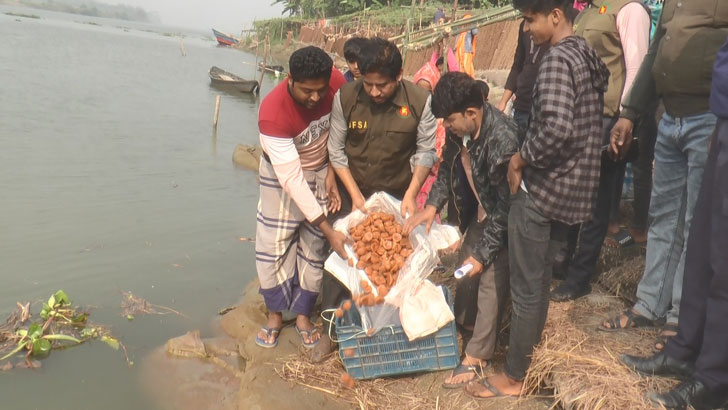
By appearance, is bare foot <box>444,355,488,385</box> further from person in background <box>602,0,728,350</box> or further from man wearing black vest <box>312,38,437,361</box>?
man wearing black vest <box>312,38,437,361</box>

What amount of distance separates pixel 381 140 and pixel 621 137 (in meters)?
1.26

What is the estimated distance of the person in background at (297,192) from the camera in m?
2.76

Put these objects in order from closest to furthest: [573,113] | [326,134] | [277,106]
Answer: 1. [573,113]
2. [277,106]
3. [326,134]

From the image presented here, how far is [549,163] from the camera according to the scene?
215 cm

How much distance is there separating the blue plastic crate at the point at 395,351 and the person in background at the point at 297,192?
1.66 ft

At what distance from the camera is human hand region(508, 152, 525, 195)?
7.29 feet

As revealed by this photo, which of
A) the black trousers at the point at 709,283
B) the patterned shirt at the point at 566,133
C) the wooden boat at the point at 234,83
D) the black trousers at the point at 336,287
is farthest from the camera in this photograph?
the wooden boat at the point at 234,83

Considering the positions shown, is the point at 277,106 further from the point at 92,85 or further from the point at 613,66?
the point at 92,85

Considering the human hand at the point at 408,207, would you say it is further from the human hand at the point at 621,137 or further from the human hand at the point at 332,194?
the human hand at the point at 621,137

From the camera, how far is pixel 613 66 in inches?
117

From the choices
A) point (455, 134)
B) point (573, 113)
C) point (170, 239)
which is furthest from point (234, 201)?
point (573, 113)

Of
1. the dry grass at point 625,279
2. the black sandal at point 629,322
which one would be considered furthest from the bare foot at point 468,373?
the dry grass at point 625,279

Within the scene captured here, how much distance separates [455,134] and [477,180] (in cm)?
25

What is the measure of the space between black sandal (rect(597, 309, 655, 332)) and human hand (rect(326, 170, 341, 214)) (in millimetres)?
1641
